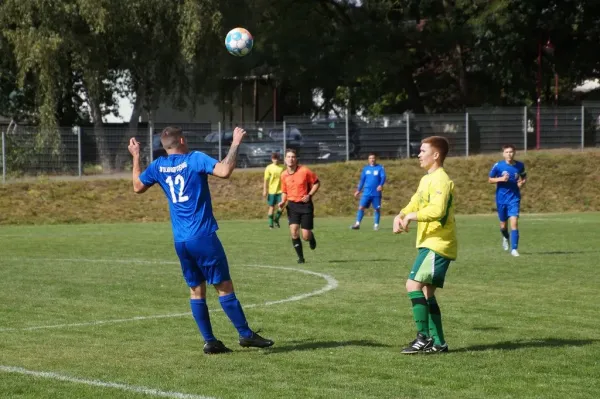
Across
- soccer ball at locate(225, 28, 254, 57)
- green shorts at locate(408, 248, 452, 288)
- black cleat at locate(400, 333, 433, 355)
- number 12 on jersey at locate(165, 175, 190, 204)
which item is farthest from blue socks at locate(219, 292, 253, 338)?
soccer ball at locate(225, 28, 254, 57)

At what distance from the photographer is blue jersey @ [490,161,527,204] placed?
20297mm

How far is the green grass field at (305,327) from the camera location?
26.3 feet

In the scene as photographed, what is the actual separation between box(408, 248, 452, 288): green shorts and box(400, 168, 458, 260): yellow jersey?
5 cm

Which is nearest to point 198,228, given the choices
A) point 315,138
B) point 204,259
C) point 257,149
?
point 204,259

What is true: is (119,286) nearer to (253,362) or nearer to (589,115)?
(253,362)

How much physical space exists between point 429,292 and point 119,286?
260 inches

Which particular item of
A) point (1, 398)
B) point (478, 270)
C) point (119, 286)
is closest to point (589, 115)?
point (478, 270)

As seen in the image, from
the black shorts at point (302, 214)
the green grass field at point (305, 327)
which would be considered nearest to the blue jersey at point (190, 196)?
the green grass field at point (305, 327)

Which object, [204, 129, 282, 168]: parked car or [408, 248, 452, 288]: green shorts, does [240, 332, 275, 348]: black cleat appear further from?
[204, 129, 282, 168]: parked car

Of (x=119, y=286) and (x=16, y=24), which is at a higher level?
(x=16, y=24)

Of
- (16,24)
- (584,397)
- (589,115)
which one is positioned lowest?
(584,397)

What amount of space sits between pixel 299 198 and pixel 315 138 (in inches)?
971

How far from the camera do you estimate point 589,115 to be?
4572cm

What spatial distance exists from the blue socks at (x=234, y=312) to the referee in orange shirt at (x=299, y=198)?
904cm
